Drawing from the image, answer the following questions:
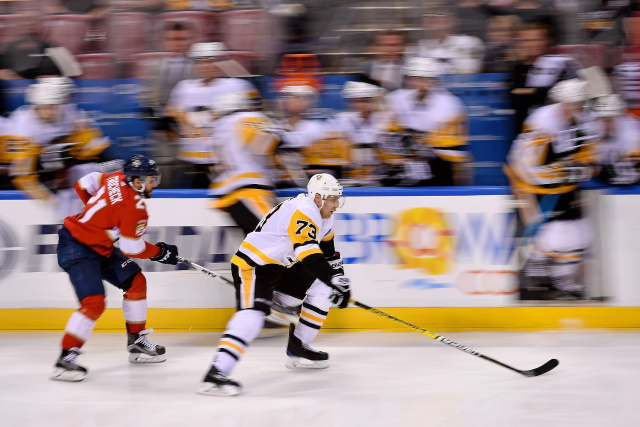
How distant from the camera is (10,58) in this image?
7051 millimetres

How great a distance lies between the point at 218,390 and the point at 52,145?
8.40 ft

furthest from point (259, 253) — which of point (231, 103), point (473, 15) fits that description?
point (473, 15)

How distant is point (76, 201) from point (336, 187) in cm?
225

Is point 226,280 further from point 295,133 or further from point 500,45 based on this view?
point 500,45

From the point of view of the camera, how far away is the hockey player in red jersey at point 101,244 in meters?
5.05

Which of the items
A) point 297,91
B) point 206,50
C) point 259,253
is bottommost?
point 259,253

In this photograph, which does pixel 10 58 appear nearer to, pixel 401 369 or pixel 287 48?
pixel 287 48

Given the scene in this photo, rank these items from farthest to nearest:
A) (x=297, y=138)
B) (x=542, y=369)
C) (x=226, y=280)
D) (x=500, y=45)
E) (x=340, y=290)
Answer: (x=500, y=45) < (x=297, y=138) < (x=226, y=280) < (x=542, y=369) < (x=340, y=290)

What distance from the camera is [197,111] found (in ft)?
21.5

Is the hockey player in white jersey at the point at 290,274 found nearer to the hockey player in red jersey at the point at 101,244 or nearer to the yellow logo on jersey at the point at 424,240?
the hockey player in red jersey at the point at 101,244

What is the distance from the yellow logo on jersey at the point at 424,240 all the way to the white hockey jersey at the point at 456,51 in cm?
121

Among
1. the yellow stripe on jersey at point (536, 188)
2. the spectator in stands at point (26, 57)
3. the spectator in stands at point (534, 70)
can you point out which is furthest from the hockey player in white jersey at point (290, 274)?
the spectator in stands at point (26, 57)

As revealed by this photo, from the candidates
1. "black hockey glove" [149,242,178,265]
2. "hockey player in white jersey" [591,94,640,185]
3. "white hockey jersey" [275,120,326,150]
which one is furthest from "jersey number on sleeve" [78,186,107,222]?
"hockey player in white jersey" [591,94,640,185]

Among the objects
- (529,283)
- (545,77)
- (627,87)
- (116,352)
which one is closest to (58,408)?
(116,352)
